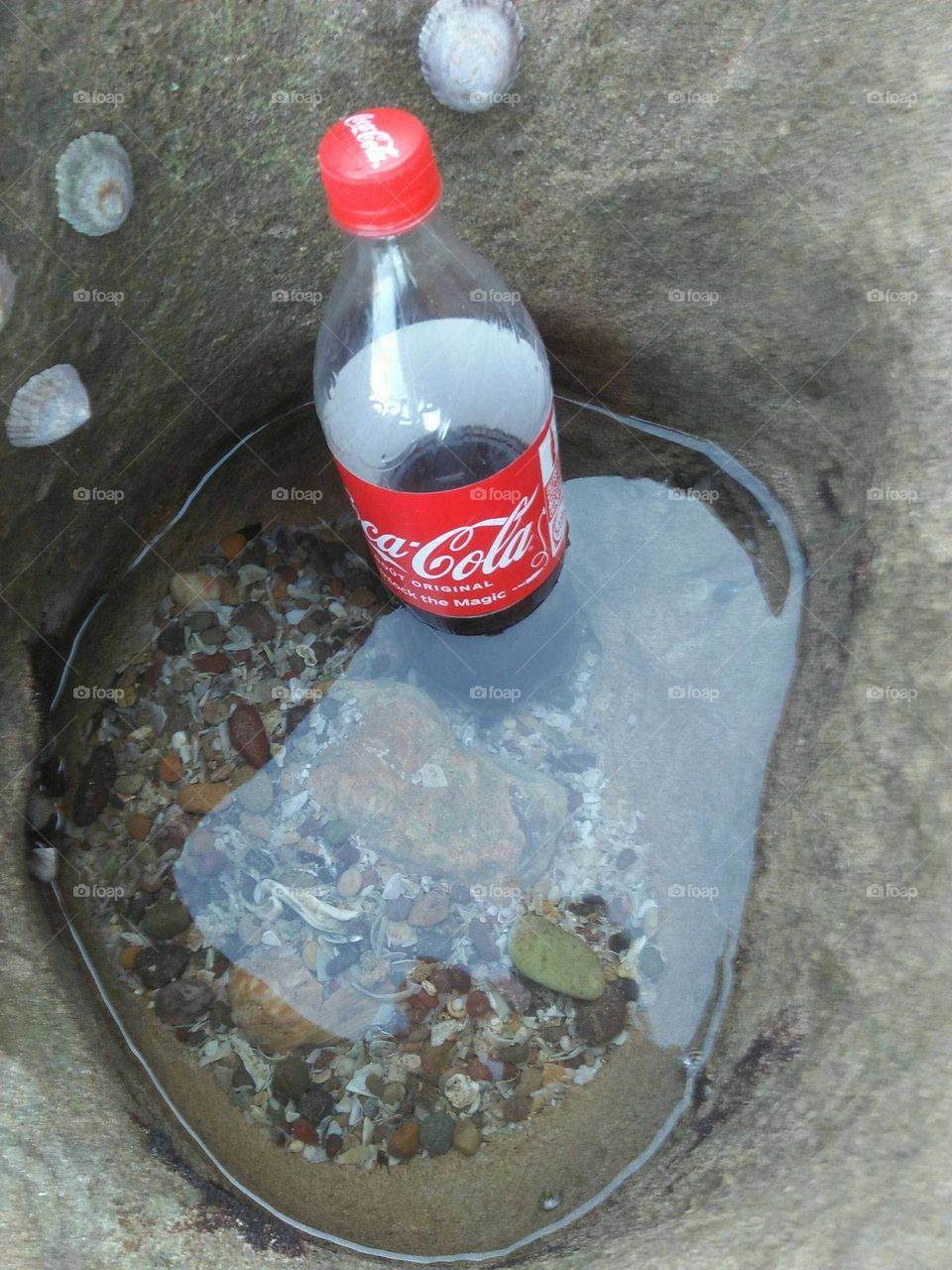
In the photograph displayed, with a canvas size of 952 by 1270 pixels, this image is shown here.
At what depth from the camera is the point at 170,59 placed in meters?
1.26

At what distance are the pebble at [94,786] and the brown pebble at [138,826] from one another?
58 mm

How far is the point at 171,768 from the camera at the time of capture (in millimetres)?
1752

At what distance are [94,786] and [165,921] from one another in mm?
290

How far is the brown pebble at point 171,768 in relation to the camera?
175 centimetres

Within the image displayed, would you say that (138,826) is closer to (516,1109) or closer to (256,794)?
(256,794)

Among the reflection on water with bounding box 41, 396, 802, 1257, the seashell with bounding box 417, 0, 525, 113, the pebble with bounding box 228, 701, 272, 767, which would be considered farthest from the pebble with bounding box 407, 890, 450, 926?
the seashell with bounding box 417, 0, 525, 113

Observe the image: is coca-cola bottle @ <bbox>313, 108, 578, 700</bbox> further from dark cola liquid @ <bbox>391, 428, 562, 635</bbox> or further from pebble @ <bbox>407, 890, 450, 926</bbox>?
pebble @ <bbox>407, 890, 450, 926</bbox>

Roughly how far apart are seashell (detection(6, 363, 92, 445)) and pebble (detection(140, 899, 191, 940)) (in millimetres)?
854

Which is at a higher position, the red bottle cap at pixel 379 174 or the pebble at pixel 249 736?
the red bottle cap at pixel 379 174

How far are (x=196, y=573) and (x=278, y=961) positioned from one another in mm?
787

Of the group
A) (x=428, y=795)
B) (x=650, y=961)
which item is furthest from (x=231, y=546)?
(x=650, y=961)

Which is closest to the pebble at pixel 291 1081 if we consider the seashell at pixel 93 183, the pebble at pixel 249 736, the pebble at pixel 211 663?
the pebble at pixel 249 736

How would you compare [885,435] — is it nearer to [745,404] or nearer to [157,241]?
[745,404]

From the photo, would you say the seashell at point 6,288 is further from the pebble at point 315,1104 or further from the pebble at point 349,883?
the pebble at point 315,1104
